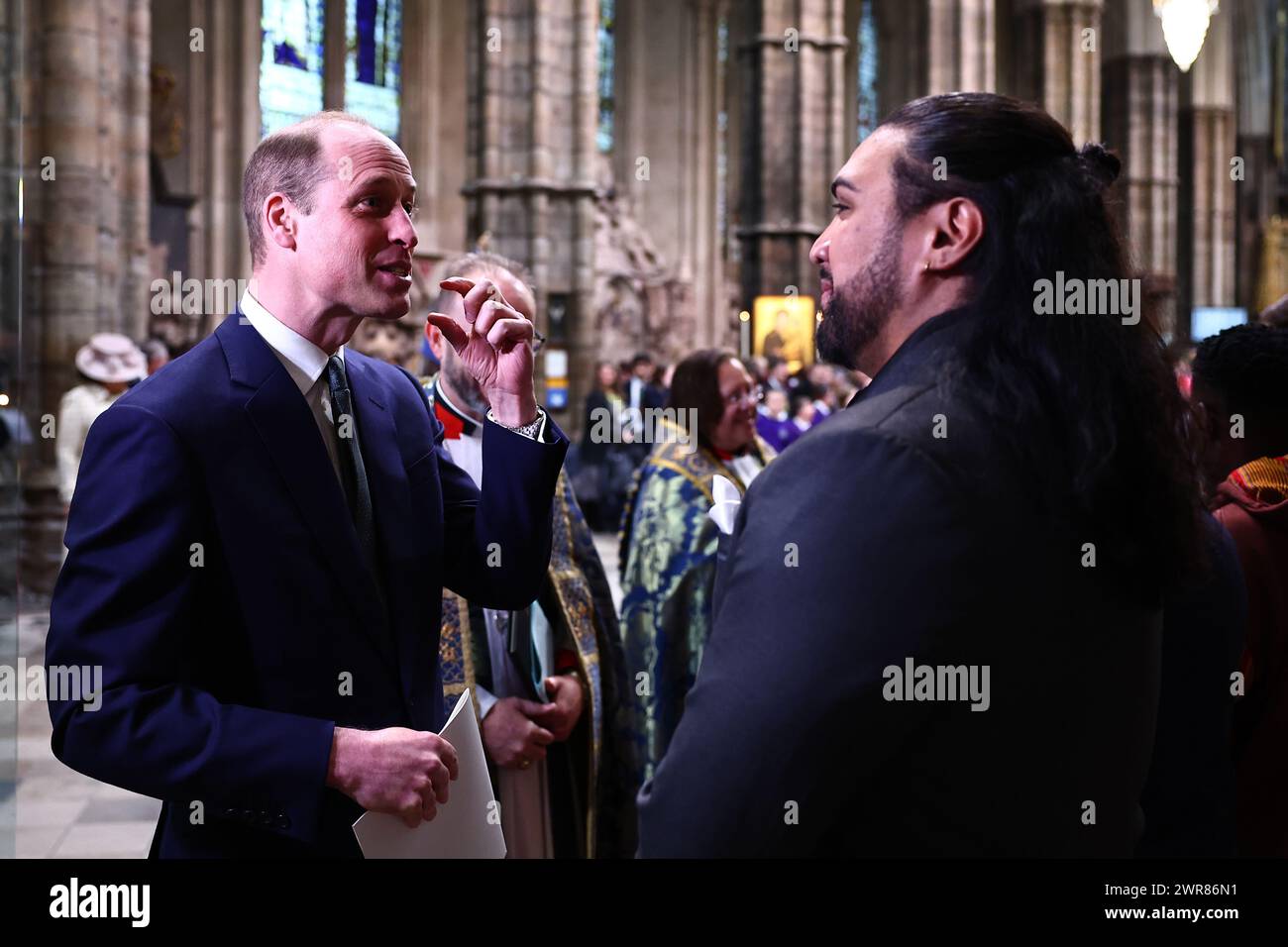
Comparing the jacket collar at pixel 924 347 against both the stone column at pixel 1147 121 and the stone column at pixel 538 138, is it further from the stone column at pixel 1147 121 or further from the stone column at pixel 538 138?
the stone column at pixel 1147 121

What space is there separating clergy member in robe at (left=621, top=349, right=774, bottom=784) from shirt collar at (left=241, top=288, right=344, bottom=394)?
8.50 feet

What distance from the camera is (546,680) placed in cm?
369

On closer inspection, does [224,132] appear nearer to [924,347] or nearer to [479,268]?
[479,268]

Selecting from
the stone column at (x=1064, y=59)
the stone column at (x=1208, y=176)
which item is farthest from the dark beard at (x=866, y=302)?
the stone column at (x=1208, y=176)

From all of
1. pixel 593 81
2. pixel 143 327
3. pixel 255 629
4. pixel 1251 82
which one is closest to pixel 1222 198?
Result: pixel 1251 82

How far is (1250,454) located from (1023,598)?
72.4 inches

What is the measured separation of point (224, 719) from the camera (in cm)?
187

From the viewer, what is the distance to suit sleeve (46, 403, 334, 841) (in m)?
1.84

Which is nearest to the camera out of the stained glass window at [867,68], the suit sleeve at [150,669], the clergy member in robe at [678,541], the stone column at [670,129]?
the suit sleeve at [150,669]

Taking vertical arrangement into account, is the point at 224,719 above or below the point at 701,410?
below

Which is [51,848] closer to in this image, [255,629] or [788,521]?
[255,629]

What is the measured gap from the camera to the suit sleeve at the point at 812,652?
1306 mm

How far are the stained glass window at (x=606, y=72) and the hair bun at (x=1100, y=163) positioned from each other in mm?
27273
